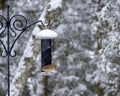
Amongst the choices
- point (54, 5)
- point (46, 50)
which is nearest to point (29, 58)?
point (54, 5)

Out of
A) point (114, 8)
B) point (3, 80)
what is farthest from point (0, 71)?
point (114, 8)

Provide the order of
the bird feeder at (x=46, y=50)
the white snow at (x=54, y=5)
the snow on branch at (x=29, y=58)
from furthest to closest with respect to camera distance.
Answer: the white snow at (x=54, y=5) → the snow on branch at (x=29, y=58) → the bird feeder at (x=46, y=50)

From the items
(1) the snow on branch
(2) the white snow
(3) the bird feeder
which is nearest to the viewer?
(3) the bird feeder

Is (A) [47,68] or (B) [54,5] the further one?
(B) [54,5]

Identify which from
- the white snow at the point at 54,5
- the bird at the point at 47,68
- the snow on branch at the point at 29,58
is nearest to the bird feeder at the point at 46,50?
the bird at the point at 47,68

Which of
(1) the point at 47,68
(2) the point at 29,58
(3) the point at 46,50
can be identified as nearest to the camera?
(1) the point at 47,68

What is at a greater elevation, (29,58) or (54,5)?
(54,5)

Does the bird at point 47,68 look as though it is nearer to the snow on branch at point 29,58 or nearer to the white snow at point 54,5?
the snow on branch at point 29,58

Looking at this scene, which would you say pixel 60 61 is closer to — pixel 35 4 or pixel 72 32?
pixel 72 32

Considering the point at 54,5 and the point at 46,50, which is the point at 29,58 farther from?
the point at 46,50

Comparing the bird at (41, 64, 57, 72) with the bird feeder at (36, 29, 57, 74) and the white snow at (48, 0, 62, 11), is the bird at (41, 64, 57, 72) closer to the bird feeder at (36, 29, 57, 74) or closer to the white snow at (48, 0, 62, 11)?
the bird feeder at (36, 29, 57, 74)

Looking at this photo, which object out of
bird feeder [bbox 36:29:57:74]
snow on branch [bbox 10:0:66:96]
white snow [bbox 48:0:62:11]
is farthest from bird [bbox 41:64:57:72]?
white snow [bbox 48:0:62:11]

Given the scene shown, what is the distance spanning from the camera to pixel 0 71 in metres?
9.08

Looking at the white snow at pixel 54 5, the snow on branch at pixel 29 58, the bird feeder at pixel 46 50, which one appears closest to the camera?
the bird feeder at pixel 46 50
